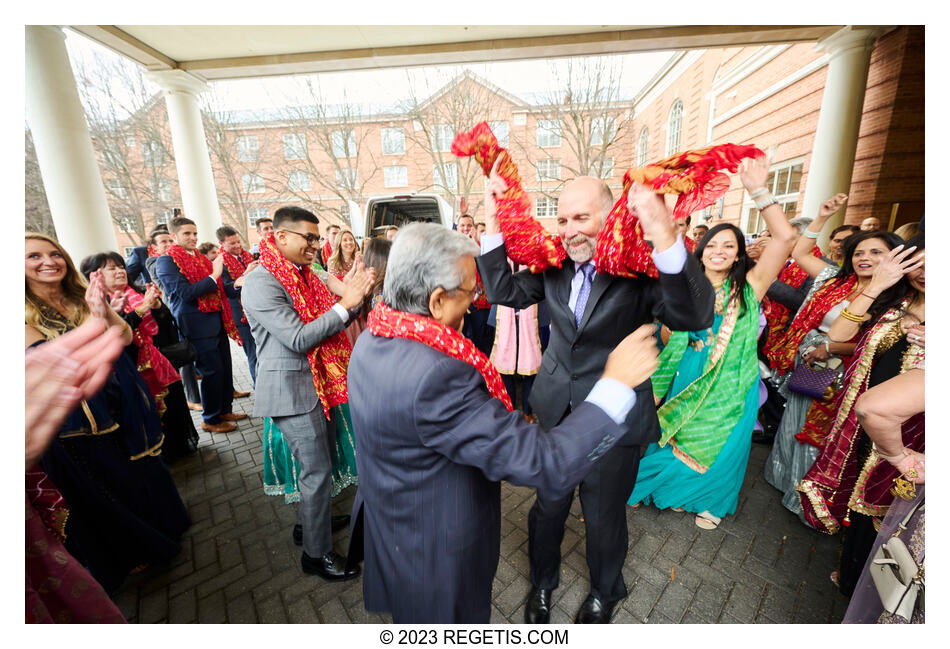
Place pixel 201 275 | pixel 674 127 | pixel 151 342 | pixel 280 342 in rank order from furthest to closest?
pixel 674 127
pixel 201 275
pixel 151 342
pixel 280 342

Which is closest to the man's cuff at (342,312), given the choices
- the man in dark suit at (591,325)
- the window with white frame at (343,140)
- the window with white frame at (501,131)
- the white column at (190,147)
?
the man in dark suit at (591,325)

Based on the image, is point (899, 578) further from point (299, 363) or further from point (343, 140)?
point (343, 140)

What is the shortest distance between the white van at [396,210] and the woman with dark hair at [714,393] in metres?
5.57

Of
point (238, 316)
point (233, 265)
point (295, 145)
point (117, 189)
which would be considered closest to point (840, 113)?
point (233, 265)

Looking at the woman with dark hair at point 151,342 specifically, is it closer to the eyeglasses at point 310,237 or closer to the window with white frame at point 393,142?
the eyeglasses at point 310,237

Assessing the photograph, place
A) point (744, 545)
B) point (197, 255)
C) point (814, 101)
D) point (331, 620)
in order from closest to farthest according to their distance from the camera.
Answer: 1. point (331, 620)
2. point (744, 545)
3. point (197, 255)
4. point (814, 101)

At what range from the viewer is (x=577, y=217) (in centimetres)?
167

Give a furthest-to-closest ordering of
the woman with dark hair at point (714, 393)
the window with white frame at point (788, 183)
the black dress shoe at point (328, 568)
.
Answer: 1. the window with white frame at point (788, 183)
2. the woman with dark hair at point (714, 393)
3. the black dress shoe at point (328, 568)

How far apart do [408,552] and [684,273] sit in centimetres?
140

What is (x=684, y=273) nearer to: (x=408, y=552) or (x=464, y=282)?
(x=464, y=282)

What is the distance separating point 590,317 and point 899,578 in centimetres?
137

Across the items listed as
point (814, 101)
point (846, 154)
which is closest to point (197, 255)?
point (846, 154)

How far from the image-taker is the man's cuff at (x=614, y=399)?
1.10 m

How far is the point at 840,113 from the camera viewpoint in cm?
672
